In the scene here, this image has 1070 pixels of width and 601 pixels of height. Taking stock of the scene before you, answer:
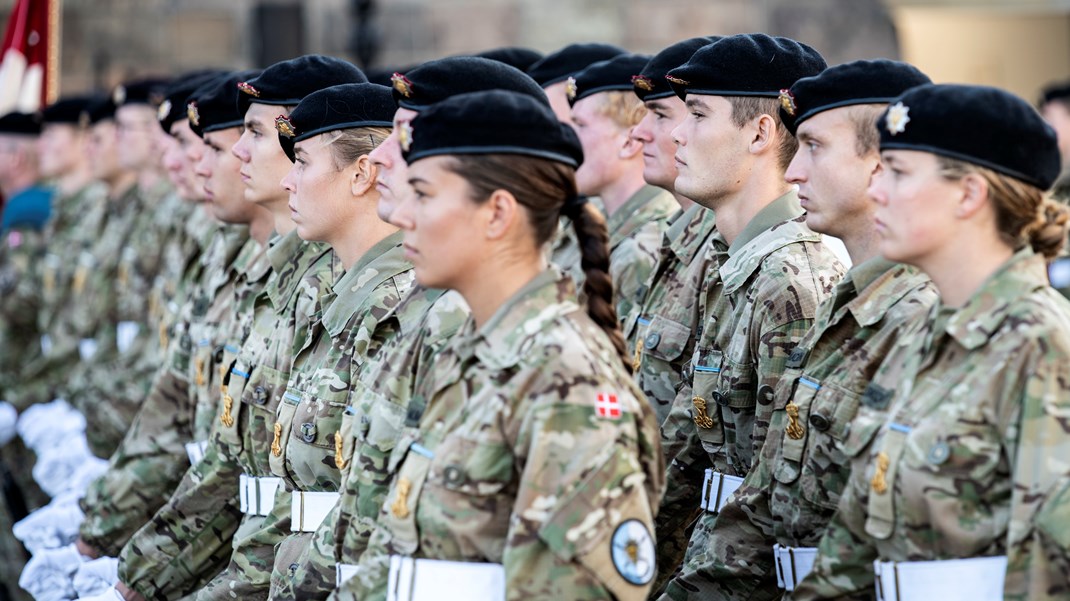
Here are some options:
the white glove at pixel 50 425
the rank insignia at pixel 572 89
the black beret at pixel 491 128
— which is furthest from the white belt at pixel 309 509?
the white glove at pixel 50 425

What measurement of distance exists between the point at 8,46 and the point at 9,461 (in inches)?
115

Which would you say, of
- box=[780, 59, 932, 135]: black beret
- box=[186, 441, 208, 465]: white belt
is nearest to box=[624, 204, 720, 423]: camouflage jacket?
box=[780, 59, 932, 135]: black beret

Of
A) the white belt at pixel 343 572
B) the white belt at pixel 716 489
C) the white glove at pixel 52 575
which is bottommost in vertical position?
the white glove at pixel 52 575

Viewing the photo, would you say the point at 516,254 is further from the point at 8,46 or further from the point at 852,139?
the point at 8,46

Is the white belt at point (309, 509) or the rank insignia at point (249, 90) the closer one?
the white belt at point (309, 509)

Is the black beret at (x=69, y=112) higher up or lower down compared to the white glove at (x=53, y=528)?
lower down

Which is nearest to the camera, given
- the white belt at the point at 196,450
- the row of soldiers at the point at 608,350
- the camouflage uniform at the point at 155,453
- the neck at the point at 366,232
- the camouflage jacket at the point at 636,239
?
the row of soldiers at the point at 608,350

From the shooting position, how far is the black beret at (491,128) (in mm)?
3543

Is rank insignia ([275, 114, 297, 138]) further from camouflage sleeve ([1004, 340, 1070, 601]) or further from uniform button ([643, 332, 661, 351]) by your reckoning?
camouflage sleeve ([1004, 340, 1070, 601])

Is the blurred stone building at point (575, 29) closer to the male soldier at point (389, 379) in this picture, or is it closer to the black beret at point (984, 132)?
the male soldier at point (389, 379)

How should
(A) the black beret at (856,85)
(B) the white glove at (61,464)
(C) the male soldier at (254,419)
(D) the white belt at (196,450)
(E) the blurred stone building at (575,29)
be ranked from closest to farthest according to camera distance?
(A) the black beret at (856,85) < (C) the male soldier at (254,419) < (D) the white belt at (196,450) < (B) the white glove at (61,464) < (E) the blurred stone building at (575,29)

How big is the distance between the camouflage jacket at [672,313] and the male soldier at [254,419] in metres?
1.09

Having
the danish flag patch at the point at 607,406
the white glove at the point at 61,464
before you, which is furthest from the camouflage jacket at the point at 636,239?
the white glove at the point at 61,464

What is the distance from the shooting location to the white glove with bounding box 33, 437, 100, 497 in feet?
27.7
